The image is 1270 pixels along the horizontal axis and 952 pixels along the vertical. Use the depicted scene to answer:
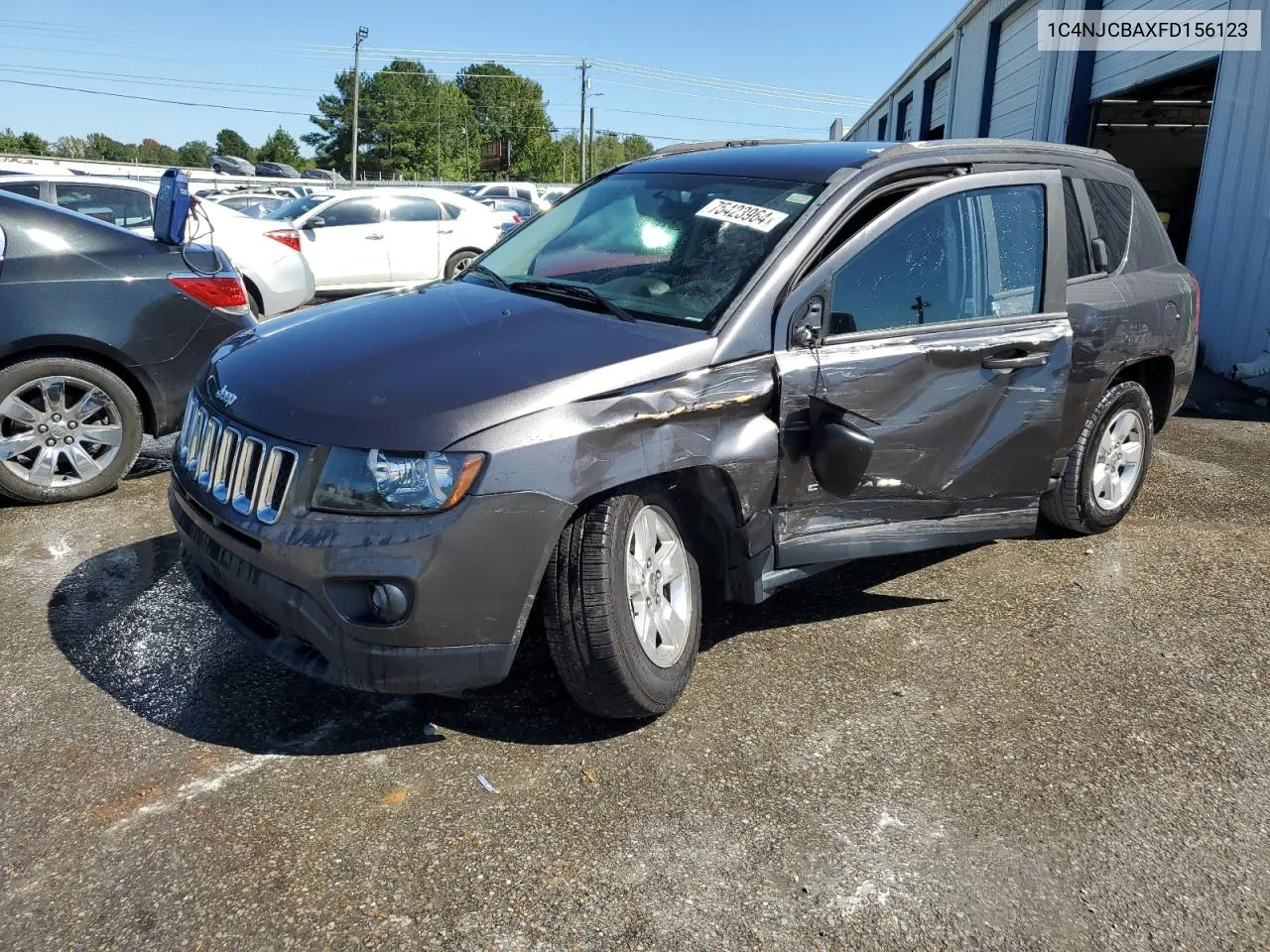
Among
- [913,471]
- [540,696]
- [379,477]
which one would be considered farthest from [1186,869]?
[379,477]

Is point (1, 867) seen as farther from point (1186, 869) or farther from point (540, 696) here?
point (1186, 869)

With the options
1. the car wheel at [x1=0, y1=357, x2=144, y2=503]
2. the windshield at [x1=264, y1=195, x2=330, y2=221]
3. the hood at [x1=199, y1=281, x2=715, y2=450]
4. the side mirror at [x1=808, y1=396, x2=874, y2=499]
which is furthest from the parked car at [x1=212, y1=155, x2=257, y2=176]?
the side mirror at [x1=808, y1=396, x2=874, y2=499]

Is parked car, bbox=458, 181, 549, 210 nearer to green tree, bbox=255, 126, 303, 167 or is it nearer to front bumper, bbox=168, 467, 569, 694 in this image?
front bumper, bbox=168, 467, 569, 694

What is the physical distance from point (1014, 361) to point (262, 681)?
285 centimetres

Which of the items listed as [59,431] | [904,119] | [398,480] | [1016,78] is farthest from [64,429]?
[904,119]

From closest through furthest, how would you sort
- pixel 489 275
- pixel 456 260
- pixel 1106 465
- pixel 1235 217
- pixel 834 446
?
pixel 834 446, pixel 489 275, pixel 1106 465, pixel 1235 217, pixel 456 260

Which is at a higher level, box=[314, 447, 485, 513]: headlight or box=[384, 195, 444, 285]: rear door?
box=[384, 195, 444, 285]: rear door

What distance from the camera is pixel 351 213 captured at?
1324 cm

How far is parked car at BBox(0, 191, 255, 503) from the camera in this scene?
4.62m

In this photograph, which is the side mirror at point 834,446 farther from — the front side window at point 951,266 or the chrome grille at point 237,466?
the chrome grille at point 237,466

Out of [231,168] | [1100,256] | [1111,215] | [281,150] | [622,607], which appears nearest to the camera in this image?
[622,607]

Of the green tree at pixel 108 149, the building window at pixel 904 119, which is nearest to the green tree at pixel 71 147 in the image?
the green tree at pixel 108 149

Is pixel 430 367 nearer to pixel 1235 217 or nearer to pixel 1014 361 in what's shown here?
pixel 1014 361

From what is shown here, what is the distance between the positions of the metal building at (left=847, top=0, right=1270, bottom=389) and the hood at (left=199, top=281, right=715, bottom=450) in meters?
7.60
